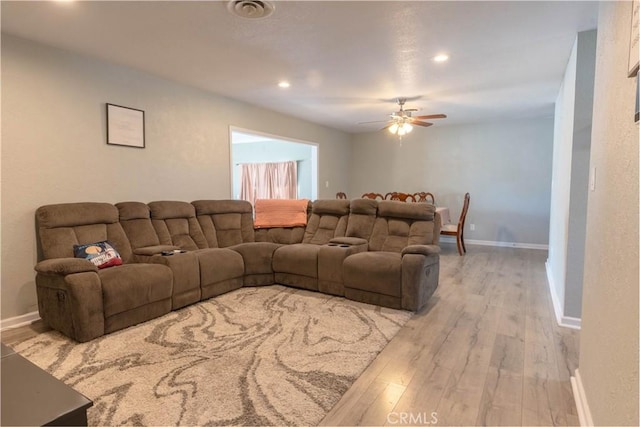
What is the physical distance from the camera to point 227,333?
2684mm

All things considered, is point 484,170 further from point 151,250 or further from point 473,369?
point 151,250

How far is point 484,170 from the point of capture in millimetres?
6699

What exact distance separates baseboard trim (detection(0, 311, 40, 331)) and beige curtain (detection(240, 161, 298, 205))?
538 centimetres

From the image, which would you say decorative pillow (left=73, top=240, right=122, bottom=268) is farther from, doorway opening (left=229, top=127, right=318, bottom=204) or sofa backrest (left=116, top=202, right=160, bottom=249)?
doorway opening (left=229, top=127, right=318, bottom=204)

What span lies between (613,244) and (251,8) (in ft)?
8.07

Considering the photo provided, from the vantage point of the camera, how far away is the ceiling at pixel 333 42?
2.42 metres

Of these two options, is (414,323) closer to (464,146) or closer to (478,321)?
(478,321)

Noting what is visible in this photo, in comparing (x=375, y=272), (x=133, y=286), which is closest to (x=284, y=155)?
(x=375, y=272)

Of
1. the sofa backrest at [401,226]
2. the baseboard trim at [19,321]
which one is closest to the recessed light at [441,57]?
the sofa backrest at [401,226]

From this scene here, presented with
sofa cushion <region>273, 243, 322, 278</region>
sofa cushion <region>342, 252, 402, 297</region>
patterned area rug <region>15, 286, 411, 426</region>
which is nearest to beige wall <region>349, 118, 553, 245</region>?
sofa cushion <region>342, 252, 402, 297</region>

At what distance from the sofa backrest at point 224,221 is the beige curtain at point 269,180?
129 inches

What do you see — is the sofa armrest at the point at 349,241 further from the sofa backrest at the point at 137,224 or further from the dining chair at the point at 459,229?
the dining chair at the point at 459,229

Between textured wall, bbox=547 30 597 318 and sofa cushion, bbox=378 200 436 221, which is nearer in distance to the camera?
textured wall, bbox=547 30 597 318

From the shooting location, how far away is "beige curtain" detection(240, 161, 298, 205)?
789 cm
